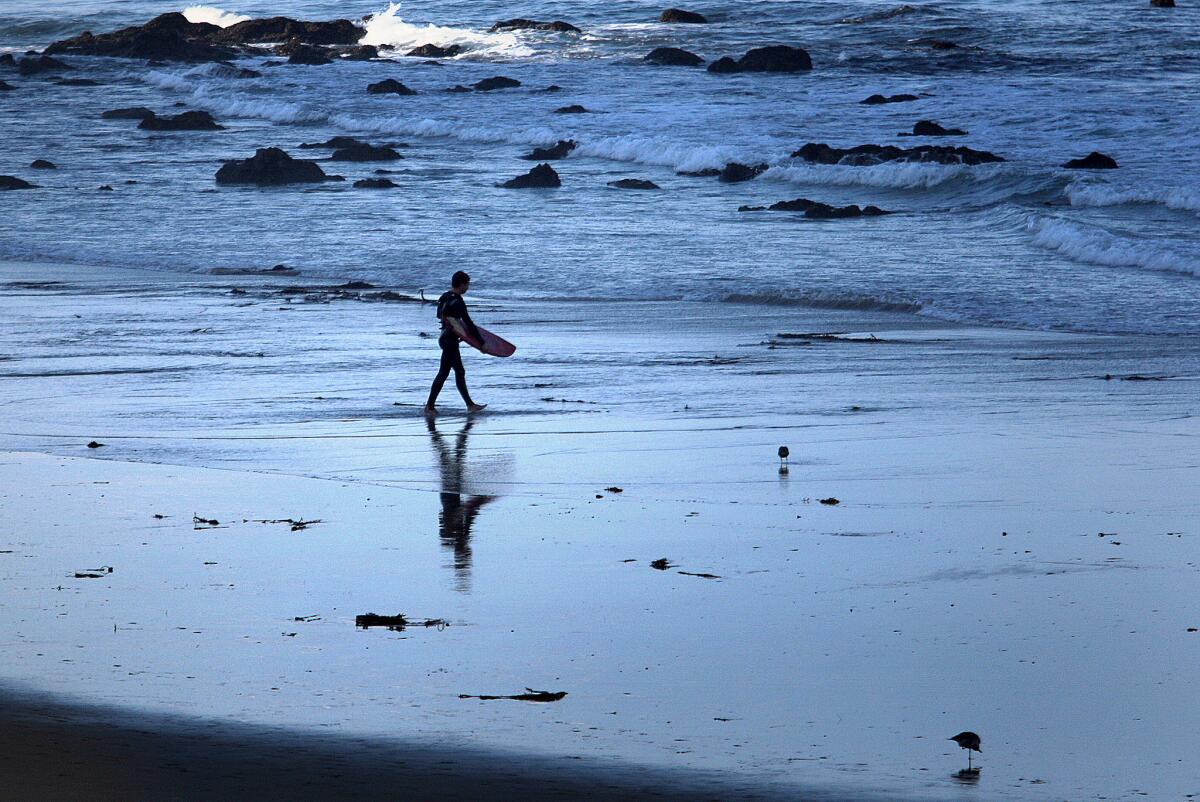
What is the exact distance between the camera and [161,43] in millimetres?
70000

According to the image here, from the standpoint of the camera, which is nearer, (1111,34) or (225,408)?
(225,408)

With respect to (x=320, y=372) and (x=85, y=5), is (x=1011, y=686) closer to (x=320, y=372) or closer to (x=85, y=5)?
(x=320, y=372)

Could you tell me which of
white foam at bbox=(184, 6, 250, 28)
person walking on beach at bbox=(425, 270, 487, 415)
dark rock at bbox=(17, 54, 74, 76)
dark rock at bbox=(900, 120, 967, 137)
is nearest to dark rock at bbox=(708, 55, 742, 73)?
dark rock at bbox=(900, 120, 967, 137)

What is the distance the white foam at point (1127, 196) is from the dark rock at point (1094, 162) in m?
2.87

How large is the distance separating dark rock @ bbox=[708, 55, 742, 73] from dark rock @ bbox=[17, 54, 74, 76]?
94.0 feet

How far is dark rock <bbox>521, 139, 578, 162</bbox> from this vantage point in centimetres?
3853

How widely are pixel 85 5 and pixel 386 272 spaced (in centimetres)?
7993

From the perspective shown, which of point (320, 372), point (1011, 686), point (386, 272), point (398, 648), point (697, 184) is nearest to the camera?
point (1011, 686)

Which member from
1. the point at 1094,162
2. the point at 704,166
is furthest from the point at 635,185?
the point at 1094,162

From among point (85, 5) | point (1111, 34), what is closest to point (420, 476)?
point (1111, 34)

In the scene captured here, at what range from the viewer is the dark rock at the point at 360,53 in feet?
222

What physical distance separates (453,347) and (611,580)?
5.79 m

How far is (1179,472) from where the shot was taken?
9.27 m

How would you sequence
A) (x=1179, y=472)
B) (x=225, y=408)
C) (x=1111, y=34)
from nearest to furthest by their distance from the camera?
1. (x=1179, y=472)
2. (x=225, y=408)
3. (x=1111, y=34)
